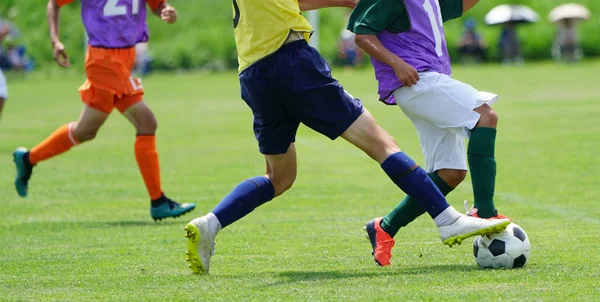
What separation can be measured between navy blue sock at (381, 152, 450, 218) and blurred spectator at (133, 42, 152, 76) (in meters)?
39.1

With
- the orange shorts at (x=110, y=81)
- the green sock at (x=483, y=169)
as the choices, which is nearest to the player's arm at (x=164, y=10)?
the orange shorts at (x=110, y=81)

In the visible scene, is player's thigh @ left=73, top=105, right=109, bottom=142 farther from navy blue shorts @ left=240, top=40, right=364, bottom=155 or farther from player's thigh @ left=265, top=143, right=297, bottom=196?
navy blue shorts @ left=240, top=40, right=364, bottom=155

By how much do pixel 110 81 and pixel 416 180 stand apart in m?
3.77

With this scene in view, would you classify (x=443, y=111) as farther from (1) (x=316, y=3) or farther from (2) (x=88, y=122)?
(2) (x=88, y=122)

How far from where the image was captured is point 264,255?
6.59 m

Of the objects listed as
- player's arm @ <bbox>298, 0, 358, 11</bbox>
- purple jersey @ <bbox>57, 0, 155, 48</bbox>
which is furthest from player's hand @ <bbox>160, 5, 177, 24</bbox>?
player's arm @ <bbox>298, 0, 358, 11</bbox>

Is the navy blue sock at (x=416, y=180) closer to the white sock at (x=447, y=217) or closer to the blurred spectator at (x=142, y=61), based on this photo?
the white sock at (x=447, y=217)

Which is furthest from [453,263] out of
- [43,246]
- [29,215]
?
[29,215]

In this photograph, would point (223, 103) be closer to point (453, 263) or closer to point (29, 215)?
point (29, 215)

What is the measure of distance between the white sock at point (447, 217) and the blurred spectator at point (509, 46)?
3968cm

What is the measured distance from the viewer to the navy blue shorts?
5.73m

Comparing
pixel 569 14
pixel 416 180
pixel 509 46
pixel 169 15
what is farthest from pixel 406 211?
pixel 569 14

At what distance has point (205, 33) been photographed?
167ft

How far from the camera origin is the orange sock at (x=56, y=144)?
9180mm
